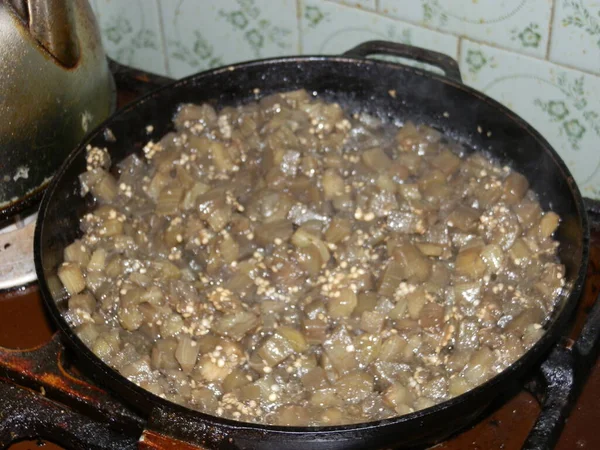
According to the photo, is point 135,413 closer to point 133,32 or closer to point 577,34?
point 577,34

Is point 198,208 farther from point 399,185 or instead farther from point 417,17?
point 417,17

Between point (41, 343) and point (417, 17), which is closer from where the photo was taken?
point (41, 343)

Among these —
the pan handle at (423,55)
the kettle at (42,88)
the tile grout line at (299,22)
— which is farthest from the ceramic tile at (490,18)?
the kettle at (42,88)

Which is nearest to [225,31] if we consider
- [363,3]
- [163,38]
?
[163,38]

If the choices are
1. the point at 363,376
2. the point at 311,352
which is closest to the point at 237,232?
the point at 311,352

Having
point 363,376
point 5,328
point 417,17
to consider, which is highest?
point 417,17
